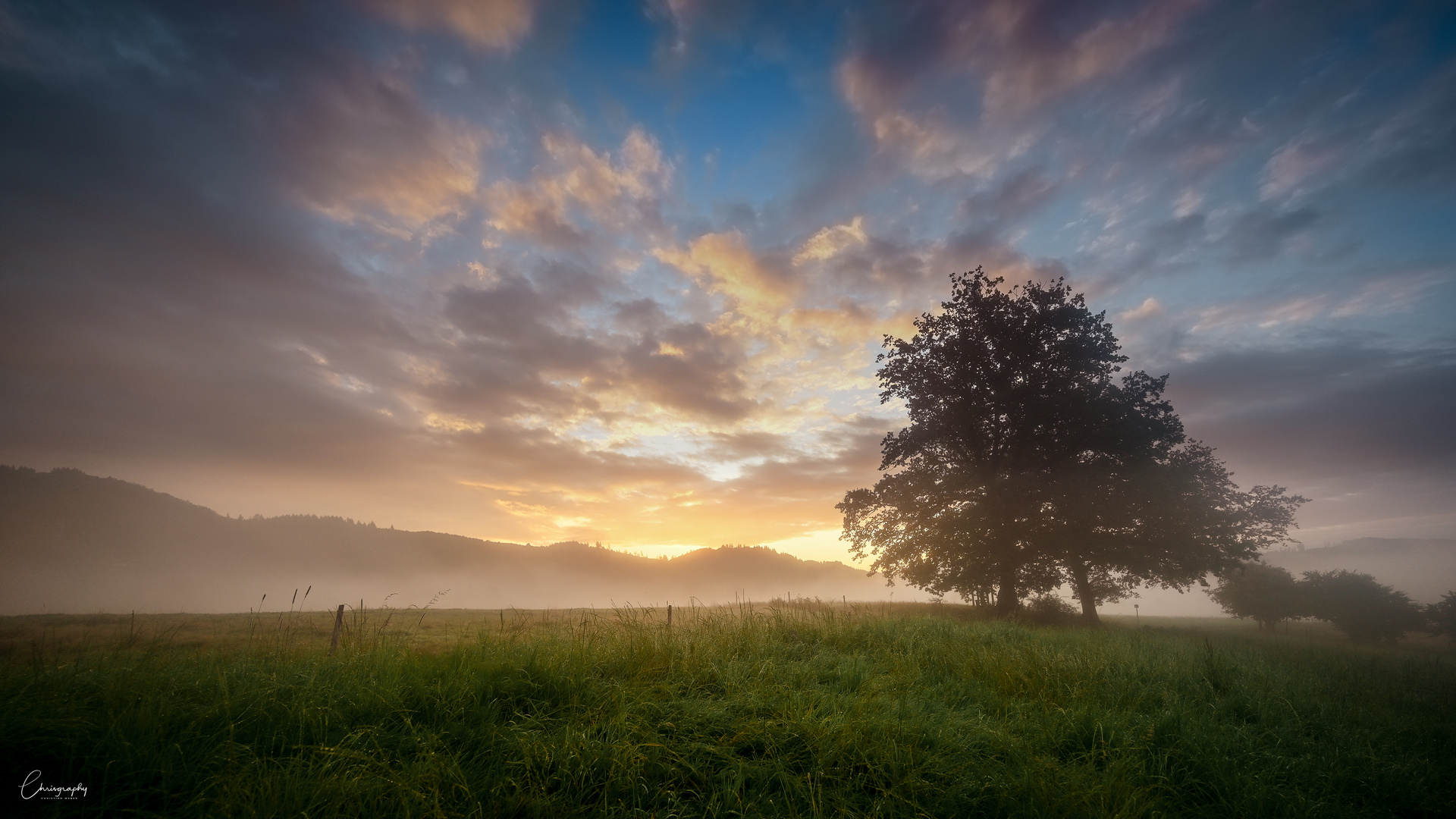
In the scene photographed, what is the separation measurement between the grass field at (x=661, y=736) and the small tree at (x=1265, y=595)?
45.5 metres

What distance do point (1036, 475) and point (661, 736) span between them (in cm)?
1964

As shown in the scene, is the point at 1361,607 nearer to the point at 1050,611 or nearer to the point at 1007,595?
the point at 1050,611

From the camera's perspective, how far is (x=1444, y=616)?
33062mm

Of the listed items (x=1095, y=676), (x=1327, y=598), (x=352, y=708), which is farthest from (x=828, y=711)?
(x=1327, y=598)

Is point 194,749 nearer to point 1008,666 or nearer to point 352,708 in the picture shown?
point 352,708

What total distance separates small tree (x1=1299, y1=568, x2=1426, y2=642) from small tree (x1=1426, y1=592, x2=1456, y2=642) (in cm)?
47

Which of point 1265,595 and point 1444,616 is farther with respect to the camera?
point 1265,595

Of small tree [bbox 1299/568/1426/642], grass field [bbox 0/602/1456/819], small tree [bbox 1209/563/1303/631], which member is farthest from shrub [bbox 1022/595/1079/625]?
small tree [bbox 1299/568/1426/642]

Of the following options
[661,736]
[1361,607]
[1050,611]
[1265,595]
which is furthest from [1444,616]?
[661,736]

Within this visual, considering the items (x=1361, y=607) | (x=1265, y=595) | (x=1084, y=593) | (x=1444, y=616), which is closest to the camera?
(x=1084, y=593)

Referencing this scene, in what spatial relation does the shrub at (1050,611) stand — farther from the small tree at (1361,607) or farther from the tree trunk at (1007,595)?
the small tree at (1361,607)

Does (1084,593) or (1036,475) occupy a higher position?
(1036,475)

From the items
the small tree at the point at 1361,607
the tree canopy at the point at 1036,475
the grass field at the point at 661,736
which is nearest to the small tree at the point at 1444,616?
the small tree at the point at 1361,607

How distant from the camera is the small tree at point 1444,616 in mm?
32188
